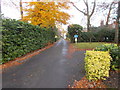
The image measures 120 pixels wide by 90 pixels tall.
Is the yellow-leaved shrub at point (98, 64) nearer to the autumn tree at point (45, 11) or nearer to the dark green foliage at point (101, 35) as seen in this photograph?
the autumn tree at point (45, 11)

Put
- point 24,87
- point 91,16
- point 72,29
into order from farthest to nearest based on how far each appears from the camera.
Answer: point 91,16, point 72,29, point 24,87

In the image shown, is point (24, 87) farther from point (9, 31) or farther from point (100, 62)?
point (9, 31)

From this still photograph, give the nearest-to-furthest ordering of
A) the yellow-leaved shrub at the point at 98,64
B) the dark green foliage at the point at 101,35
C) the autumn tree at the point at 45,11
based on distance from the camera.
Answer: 1. the yellow-leaved shrub at the point at 98,64
2. the autumn tree at the point at 45,11
3. the dark green foliage at the point at 101,35

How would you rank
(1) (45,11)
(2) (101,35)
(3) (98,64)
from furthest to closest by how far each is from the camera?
Result: (2) (101,35) < (1) (45,11) < (3) (98,64)

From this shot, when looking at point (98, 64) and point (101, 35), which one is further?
point (101, 35)

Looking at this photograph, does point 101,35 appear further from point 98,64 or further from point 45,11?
point 98,64

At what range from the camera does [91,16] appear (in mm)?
18609

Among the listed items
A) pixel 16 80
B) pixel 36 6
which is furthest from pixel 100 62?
pixel 36 6

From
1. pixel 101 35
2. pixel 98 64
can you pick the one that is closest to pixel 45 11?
pixel 98 64

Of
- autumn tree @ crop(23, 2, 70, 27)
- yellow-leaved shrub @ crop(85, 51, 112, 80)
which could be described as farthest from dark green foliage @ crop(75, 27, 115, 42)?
yellow-leaved shrub @ crop(85, 51, 112, 80)

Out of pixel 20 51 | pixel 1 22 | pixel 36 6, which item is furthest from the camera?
pixel 36 6

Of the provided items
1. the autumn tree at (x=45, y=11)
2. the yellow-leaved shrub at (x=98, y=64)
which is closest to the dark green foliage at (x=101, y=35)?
the autumn tree at (x=45, y=11)

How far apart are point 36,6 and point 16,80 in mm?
7982

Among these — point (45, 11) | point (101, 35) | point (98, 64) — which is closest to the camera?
point (98, 64)
